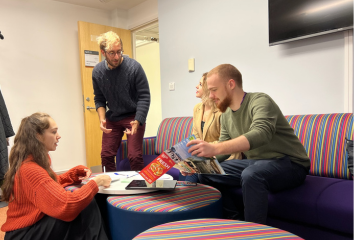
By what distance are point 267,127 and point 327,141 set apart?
0.76m

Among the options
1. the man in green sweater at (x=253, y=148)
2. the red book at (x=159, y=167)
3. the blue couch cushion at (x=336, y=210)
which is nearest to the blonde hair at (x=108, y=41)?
the man in green sweater at (x=253, y=148)

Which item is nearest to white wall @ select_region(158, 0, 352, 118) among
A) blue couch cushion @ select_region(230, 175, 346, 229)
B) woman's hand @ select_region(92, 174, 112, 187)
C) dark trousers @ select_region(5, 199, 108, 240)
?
blue couch cushion @ select_region(230, 175, 346, 229)

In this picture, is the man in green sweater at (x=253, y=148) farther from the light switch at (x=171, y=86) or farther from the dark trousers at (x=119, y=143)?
the light switch at (x=171, y=86)

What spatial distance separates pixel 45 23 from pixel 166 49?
1.97 meters

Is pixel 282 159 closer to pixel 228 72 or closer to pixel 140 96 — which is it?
pixel 228 72

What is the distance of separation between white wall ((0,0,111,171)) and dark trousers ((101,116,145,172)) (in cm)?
209

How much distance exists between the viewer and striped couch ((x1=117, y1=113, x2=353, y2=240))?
1406 millimetres

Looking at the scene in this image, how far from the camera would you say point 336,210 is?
1379 mm

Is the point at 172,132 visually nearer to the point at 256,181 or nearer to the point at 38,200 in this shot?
the point at 256,181

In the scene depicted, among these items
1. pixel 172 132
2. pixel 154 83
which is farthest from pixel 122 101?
pixel 154 83

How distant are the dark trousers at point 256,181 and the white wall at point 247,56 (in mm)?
928

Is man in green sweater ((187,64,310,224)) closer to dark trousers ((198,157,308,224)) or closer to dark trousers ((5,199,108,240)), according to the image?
dark trousers ((198,157,308,224))

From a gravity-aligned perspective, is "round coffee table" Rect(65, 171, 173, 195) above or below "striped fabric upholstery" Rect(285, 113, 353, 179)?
below

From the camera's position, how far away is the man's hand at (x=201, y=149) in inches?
50.7
